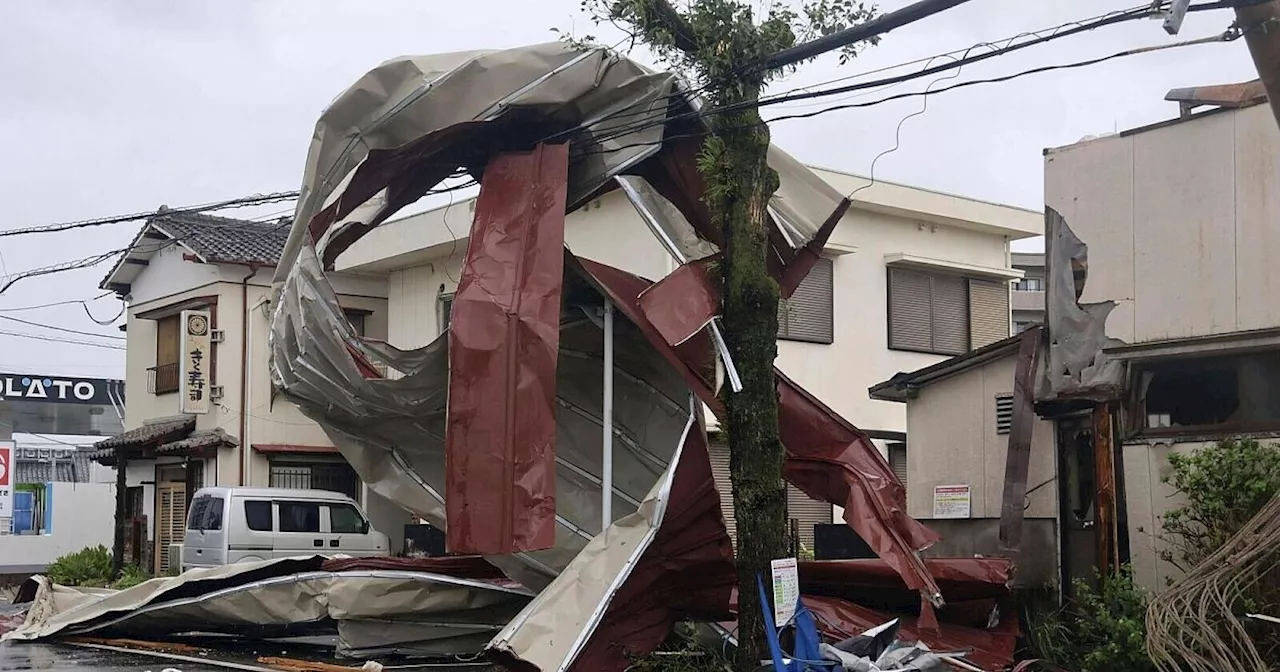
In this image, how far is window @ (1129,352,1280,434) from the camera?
994cm

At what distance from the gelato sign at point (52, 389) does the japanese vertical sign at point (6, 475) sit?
13950 mm

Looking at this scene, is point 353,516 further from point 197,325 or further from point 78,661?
point 78,661

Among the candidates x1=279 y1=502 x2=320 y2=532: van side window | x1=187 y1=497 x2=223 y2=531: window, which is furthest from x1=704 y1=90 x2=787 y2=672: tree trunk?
x1=279 y1=502 x2=320 y2=532: van side window

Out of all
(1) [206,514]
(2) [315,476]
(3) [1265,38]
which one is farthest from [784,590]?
(2) [315,476]

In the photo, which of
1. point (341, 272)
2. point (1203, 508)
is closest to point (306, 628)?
point (1203, 508)

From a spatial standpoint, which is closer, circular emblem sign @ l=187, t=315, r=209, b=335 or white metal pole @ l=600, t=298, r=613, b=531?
white metal pole @ l=600, t=298, r=613, b=531

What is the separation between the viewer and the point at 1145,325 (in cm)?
1054

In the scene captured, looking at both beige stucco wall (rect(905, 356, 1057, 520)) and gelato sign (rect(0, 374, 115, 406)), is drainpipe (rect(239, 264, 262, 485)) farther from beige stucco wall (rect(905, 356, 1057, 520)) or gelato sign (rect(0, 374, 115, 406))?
gelato sign (rect(0, 374, 115, 406))

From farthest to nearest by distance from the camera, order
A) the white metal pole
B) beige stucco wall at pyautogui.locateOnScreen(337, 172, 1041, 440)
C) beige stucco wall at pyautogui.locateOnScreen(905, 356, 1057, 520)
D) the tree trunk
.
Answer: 1. beige stucco wall at pyautogui.locateOnScreen(337, 172, 1041, 440)
2. beige stucco wall at pyautogui.locateOnScreen(905, 356, 1057, 520)
3. the white metal pole
4. the tree trunk

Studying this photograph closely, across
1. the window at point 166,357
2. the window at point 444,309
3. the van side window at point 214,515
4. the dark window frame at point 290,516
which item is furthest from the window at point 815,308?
the window at point 166,357

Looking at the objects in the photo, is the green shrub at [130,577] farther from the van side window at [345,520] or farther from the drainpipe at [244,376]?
the van side window at [345,520]

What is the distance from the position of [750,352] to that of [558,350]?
234cm

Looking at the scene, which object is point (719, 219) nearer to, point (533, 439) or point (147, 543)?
point (533, 439)

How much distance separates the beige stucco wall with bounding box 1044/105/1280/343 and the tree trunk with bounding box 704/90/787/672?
3.26m
